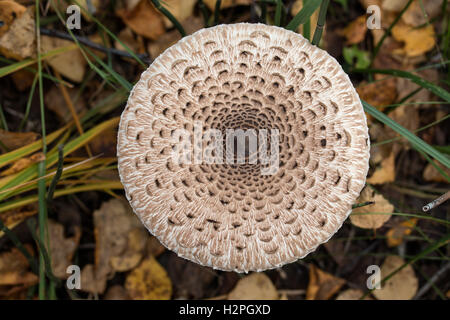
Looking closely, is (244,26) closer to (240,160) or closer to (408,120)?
(240,160)

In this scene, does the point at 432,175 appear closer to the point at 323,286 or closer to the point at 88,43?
the point at 323,286

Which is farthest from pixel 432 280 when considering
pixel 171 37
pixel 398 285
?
pixel 171 37

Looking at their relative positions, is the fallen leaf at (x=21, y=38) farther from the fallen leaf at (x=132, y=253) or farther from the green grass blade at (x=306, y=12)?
the green grass blade at (x=306, y=12)

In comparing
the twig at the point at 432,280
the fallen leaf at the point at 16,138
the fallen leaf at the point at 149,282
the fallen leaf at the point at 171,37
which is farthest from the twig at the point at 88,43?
the twig at the point at 432,280

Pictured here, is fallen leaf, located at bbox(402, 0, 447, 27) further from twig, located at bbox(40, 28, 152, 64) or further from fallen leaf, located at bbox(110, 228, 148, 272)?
fallen leaf, located at bbox(110, 228, 148, 272)

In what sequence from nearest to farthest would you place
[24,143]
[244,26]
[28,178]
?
[244,26] → [28,178] → [24,143]

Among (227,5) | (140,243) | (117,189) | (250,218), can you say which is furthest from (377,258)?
(227,5)
